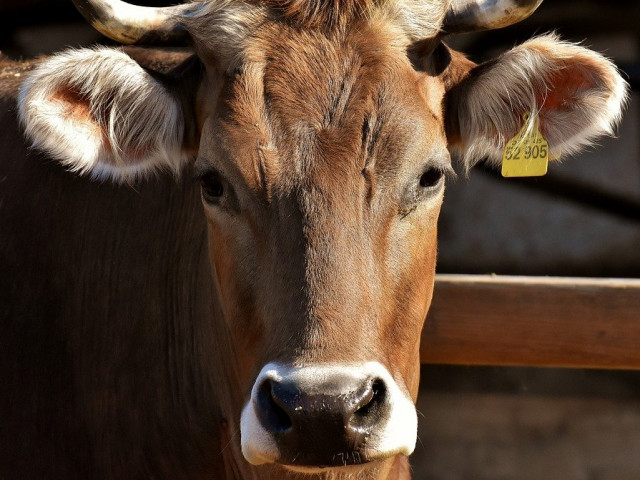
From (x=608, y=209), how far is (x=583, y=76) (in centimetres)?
387

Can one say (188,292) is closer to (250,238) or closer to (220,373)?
(220,373)

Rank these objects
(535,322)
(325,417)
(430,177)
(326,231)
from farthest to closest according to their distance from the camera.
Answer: (535,322)
(430,177)
(326,231)
(325,417)

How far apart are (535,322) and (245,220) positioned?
170 centimetres

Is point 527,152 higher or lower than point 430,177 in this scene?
lower

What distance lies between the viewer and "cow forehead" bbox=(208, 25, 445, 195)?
2814 mm

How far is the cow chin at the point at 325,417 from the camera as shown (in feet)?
7.91

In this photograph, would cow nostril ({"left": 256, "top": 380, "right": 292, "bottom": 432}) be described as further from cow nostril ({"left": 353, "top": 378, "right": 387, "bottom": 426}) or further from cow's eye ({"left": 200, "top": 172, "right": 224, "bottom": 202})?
cow's eye ({"left": 200, "top": 172, "right": 224, "bottom": 202})

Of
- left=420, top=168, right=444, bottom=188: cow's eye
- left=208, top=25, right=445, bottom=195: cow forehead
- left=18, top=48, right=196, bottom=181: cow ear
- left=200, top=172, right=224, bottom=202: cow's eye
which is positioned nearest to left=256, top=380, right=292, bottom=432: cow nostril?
left=208, top=25, right=445, bottom=195: cow forehead

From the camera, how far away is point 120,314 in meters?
3.64

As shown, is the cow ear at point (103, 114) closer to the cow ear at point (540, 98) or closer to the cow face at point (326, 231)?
the cow face at point (326, 231)

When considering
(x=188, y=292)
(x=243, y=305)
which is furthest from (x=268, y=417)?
(x=188, y=292)

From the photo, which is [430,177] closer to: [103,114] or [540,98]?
[540,98]

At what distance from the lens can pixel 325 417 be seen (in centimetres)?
241

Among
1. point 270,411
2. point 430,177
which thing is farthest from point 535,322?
point 270,411
